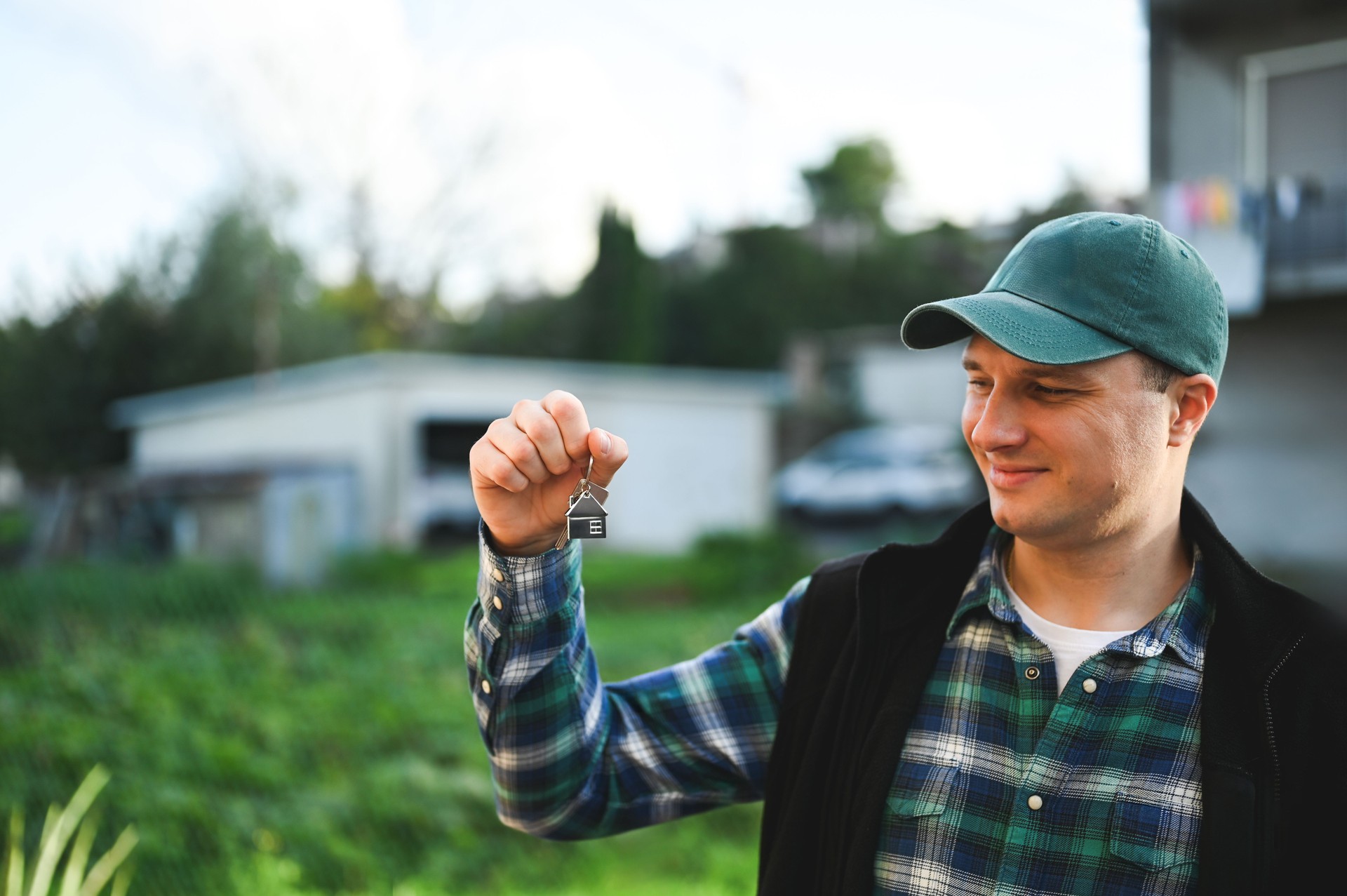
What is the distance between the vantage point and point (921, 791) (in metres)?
1.13

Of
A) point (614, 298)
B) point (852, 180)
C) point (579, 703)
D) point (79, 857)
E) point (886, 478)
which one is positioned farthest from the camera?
point (852, 180)

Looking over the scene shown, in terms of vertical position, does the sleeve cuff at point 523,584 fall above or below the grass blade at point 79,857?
above

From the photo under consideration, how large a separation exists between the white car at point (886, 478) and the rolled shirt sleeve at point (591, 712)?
34.2ft

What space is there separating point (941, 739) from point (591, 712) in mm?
420

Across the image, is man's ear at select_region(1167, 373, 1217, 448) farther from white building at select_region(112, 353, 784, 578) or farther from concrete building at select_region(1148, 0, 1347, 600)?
white building at select_region(112, 353, 784, 578)

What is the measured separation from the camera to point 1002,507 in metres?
1.12

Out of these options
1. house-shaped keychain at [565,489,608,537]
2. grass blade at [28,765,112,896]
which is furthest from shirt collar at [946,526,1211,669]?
grass blade at [28,765,112,896]

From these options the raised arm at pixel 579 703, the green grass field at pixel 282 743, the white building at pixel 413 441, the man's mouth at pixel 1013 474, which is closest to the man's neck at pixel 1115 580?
the man's mouth at pixel 1013 474

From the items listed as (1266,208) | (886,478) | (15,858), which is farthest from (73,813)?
(886,478)

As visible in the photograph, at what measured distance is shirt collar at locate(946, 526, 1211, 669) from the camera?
1115mm

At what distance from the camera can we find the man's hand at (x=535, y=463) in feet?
3.71

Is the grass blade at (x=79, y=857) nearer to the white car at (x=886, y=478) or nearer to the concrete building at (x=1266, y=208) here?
the concrete building at (x=1266, y=208)

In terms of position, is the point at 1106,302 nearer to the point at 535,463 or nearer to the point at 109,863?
the point at 535,463

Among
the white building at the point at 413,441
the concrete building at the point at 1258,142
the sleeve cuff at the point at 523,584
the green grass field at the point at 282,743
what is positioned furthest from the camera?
the white building at the point at 413,441
